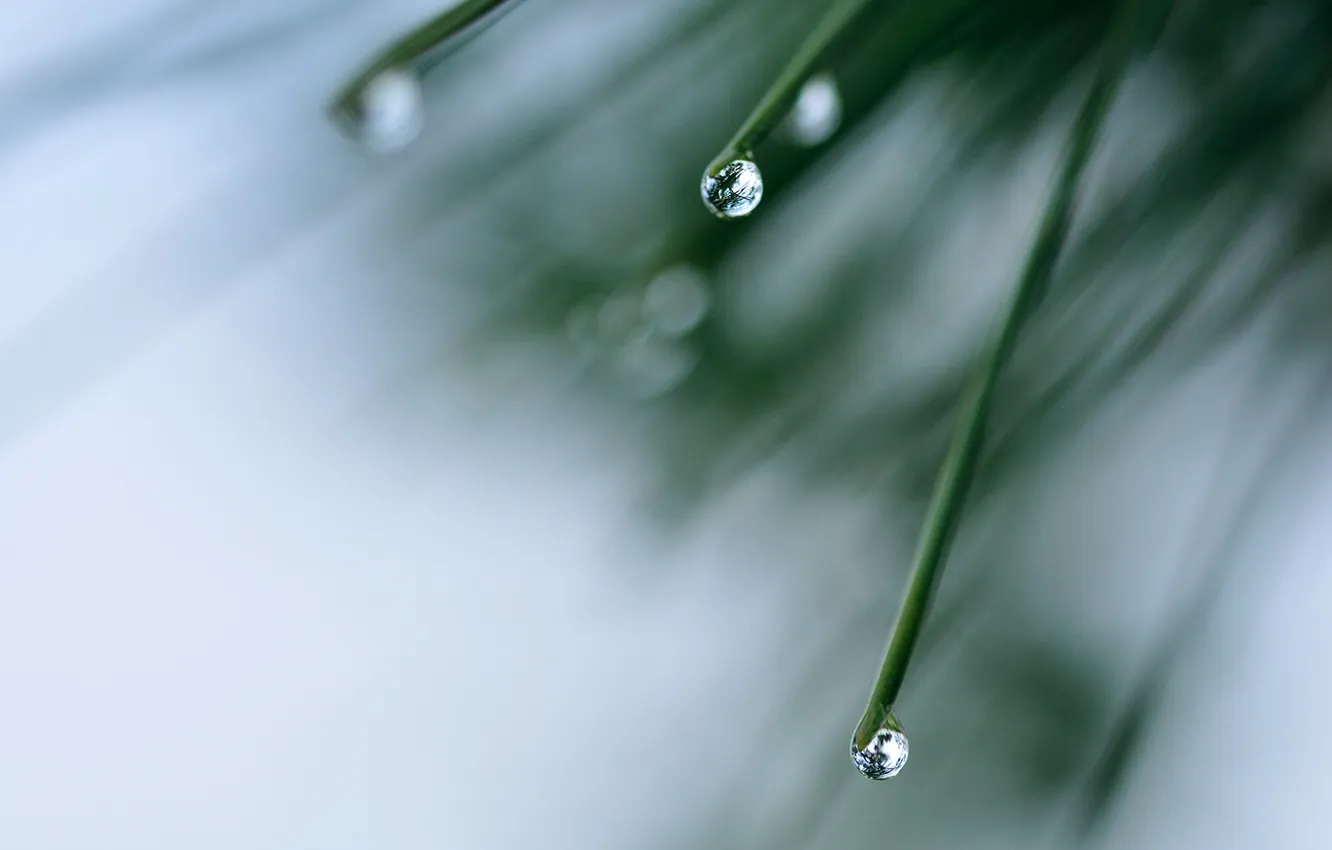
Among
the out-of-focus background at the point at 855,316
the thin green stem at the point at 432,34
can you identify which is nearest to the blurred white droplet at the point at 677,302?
the out-of-focus background at the point at 855,316

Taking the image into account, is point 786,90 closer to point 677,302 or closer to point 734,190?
point 734,190

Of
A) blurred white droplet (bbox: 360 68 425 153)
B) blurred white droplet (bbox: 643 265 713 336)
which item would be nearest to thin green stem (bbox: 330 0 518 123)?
blurred white droplet (bbox: 360 68 425 153)

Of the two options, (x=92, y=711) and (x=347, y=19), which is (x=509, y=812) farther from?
(x=347, y=19)

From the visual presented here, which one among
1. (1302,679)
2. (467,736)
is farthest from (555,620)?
(1302,679)

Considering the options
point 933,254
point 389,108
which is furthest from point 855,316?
point 389,108

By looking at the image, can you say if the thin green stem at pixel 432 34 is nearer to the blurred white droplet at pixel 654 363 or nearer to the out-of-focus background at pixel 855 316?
the out-of-focus background at pixel 855 316

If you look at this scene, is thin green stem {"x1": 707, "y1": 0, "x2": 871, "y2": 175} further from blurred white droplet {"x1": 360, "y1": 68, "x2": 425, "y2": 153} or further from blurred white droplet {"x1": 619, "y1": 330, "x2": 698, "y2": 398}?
blurred white droplet {"x1": 619, "y1": 330, "x2": 698, "y2": 398}
